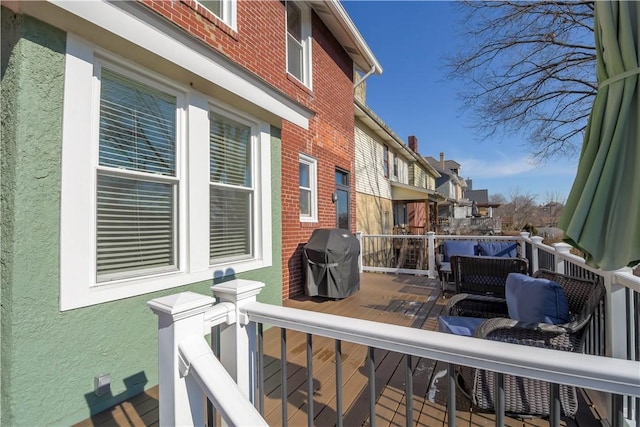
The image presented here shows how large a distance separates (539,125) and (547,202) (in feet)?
108

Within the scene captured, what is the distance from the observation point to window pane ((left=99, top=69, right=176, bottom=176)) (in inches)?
98.6

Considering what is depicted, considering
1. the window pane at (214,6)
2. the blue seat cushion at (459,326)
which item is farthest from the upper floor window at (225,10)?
the blue seat cushion at (459,326)

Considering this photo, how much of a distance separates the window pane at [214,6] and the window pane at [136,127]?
1.64 metres

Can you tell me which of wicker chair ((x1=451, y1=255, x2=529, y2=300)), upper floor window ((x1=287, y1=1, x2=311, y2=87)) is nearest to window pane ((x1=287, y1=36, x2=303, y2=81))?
upper floor window ((x1=287, y1=1, x2=311, y2=87))

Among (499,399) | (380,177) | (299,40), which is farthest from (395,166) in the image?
(499,399)

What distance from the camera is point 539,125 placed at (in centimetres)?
966

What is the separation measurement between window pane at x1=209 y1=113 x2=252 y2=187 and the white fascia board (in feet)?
1.63

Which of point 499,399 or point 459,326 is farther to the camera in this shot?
point 459,326

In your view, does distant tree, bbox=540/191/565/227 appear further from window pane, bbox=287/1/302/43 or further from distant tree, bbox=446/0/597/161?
window pane, bbox=287/1/302/43

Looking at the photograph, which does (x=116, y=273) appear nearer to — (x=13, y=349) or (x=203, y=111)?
(x=13, y=349)

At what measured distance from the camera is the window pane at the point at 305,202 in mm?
5910

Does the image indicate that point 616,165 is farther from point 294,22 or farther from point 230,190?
point 294,22

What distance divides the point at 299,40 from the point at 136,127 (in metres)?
4.36

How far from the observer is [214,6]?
3.90 metres
